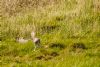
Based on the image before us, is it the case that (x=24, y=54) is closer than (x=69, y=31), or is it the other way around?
(x=24, y=54)

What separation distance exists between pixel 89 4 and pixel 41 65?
599 centimetres

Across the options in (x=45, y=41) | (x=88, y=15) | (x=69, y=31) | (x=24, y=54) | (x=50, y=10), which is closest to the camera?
(x=24, y=54)

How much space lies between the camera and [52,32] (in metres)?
11.6

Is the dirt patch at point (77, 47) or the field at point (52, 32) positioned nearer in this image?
the field at point (52, 32)

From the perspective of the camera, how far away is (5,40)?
11016mm

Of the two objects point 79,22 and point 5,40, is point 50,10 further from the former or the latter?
point 5,40

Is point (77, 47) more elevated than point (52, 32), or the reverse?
point (52, 32)

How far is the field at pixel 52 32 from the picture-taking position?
28.4 ft

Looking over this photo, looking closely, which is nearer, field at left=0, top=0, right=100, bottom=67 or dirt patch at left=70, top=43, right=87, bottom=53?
field at left=0, top=0, right=100, bottom=67

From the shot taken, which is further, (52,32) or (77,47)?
(52,32)

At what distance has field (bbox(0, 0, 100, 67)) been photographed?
28.4 ft

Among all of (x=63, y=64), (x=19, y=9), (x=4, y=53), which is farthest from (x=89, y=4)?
(x=63, y=64)

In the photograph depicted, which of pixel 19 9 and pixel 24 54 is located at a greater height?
pixel 19 9

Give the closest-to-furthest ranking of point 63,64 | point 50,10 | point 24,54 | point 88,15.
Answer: point 63,64, point 24,54, point 88,15, point 50,10
